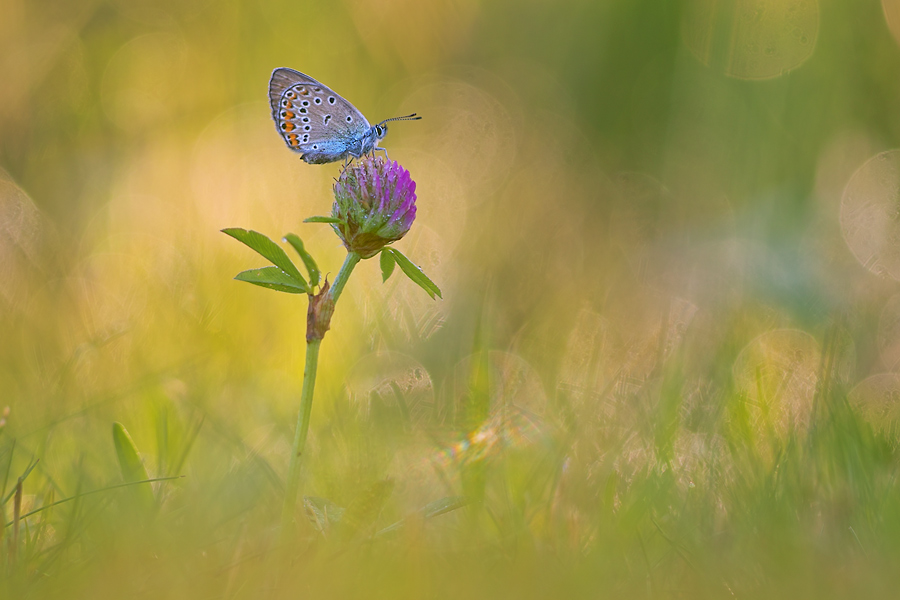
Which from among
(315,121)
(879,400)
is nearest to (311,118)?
(315,121)

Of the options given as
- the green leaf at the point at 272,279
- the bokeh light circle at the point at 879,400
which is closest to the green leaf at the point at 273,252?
the green leaf at the point at 272,279

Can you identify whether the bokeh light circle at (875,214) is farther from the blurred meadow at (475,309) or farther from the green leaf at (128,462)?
the green leaf at (128,462)

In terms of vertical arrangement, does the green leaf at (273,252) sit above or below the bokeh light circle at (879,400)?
above

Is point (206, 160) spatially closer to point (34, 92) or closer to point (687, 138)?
point (34, 92)

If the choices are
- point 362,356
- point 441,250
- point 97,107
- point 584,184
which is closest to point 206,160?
point 97,107

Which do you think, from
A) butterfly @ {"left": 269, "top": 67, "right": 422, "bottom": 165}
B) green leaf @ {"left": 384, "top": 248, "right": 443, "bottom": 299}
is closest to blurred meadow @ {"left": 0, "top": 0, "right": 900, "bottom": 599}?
green leaf @ {"left": 384, "top": 248, "right": 443, "bottom": 299}

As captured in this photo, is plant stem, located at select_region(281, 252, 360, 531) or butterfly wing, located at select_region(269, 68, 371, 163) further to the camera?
butterfly wing, located at select_region(269, 68, 371, 163)

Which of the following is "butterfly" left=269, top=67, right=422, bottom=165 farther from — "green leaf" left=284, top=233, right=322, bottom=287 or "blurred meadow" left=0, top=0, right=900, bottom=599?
"green leaf" left=284, top=233, right=322, bottom=287
